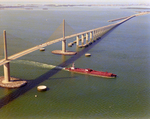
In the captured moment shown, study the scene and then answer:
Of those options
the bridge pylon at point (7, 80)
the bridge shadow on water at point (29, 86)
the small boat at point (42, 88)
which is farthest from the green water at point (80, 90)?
the bridge pylon at point (7, 80)

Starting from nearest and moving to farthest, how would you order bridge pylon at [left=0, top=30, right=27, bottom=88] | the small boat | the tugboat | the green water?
the green water
the small boat
bridge pylon at [left=0, top=30, right=27, bottom=88]
the tugboat

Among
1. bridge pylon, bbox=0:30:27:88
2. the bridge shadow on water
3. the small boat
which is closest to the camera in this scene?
the bridge shadow on water

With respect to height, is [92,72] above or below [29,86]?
above

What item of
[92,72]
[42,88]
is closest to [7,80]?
[42,88]

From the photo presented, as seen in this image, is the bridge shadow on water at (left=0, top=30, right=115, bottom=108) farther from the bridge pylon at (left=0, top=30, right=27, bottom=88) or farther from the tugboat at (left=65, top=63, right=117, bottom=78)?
the tugboat at (left=65, top=63, right=117, bottom=78)

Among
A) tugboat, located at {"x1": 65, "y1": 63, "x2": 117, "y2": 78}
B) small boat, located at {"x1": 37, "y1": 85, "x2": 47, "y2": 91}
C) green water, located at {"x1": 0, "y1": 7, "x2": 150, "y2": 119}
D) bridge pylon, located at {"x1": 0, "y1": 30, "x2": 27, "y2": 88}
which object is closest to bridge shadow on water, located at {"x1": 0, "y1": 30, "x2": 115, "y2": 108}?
green water, located at {"x1": 0, "y1": 7, "x2": 150, "y2": 119}

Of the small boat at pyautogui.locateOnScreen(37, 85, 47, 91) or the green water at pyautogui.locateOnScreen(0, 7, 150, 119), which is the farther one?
the small boat at pyautogui.locateOnScreen(37, 85, 47, 91)

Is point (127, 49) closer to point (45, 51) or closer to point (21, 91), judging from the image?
point (45, 51)

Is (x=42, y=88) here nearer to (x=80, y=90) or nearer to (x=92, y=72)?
(x=80, y=90)

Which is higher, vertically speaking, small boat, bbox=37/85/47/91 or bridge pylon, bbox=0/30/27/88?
bridge pylon, bbox=0/30/27/88

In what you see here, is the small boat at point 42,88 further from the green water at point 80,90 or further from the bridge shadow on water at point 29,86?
the bridge shadow on water at point 29,86

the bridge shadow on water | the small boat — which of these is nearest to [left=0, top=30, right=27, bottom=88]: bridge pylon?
the bridge shadow on water

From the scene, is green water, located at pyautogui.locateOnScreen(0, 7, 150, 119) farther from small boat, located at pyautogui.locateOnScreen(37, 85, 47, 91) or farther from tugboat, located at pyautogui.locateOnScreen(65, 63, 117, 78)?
tugboat, located at pyautogui.locateOnScreen(65, 63, 117, 78)
